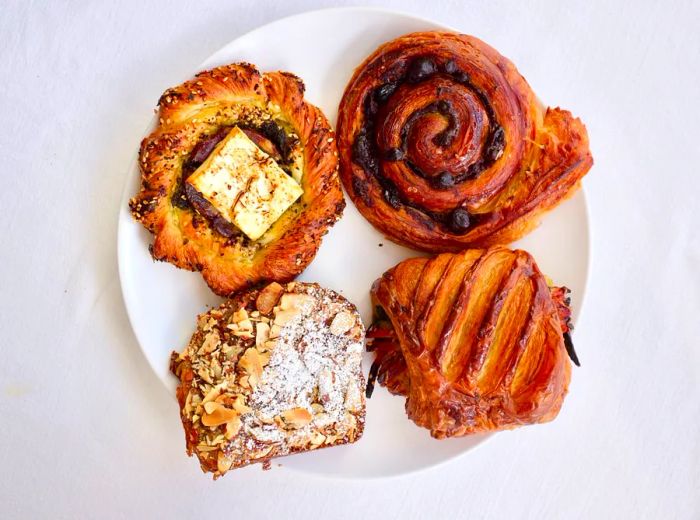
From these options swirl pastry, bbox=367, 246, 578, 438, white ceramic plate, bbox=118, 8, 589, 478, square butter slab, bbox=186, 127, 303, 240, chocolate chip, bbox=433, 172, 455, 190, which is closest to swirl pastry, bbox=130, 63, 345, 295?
square butter slab, bbox=186, 127, 303, 240

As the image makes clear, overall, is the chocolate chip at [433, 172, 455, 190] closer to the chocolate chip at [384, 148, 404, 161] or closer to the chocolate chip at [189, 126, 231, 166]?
the chocolate chip at [384, 148, 404, 161]

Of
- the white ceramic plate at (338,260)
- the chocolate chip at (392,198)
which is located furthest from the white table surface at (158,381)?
the chocolate chip at (392,198)

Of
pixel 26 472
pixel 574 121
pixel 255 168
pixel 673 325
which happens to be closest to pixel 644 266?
pixel 673 325

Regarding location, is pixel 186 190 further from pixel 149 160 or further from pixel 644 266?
pixel 644 266

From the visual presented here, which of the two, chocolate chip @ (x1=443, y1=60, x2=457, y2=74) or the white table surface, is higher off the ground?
chocolate chip @ (x1=443, y1=60, x2=457, y2=74)

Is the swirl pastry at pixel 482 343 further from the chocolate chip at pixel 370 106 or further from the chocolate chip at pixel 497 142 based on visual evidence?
the chocolate chip at pixel 370 106
